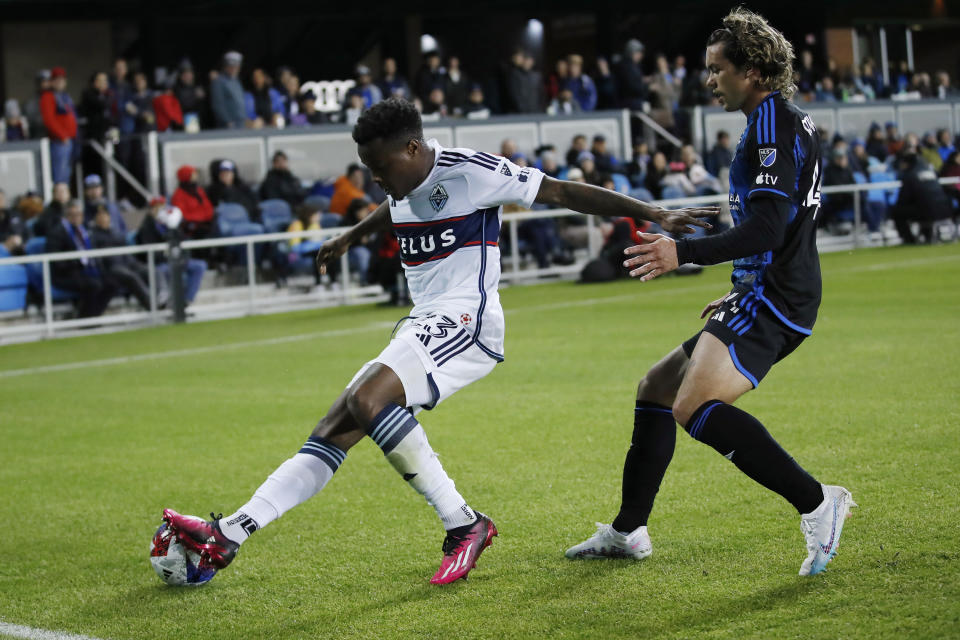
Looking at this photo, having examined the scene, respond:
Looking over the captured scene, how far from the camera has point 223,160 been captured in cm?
1872

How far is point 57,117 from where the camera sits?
1823cm

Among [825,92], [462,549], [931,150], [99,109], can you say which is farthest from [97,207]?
[825,92]

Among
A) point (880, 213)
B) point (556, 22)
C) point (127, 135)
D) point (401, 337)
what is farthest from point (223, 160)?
point (556, 22)

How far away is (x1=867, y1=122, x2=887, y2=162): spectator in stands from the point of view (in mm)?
25781

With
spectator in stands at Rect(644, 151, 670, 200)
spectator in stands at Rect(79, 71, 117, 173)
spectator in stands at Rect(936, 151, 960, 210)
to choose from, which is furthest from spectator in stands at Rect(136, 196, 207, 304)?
spectator in stands at Rect(936, 151, 960, 210)

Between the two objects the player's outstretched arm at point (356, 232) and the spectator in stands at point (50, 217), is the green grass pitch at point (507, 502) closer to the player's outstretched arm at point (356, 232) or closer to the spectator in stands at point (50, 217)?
the player's outstretched arm at point (356, 232)

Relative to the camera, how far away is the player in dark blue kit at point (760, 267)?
13.8ft

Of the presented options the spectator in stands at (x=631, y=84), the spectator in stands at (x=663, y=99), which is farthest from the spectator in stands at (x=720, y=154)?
the spectator in stands at (x=631, y=84)

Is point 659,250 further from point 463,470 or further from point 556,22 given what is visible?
point 556,22

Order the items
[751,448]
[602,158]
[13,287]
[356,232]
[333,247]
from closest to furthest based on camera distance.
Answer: [751,448], [356,232], [333,247], [13,287], [602,158]

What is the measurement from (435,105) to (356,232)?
56.9 feet

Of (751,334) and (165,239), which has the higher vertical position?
(165,239)

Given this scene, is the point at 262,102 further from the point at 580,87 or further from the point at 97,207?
the point at 580,87

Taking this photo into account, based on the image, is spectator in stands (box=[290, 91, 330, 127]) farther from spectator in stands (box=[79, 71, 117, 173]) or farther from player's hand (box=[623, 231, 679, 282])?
player's hand (box=[623, 231, 679, 282])
